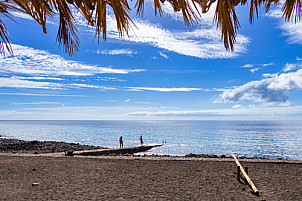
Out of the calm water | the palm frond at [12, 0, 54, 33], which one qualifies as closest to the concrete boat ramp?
the calm water

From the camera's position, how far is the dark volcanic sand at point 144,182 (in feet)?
18.6

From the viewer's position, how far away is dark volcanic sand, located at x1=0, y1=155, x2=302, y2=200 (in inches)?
223

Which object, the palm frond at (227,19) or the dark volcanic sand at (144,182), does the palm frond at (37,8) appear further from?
the dark volcanic sand at (144,182)

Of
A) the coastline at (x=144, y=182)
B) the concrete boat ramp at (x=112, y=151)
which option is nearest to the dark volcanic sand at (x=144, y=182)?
the coastline at (x=144, y=182)

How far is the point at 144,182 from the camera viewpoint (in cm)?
701

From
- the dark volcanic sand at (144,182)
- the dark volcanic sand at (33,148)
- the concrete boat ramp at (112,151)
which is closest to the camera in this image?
the dark volcanic sand at (144,182)

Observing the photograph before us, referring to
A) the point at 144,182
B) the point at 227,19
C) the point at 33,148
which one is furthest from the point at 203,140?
the point at 227,19

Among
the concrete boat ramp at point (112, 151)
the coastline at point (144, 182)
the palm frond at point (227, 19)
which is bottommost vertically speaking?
the concrete boat ramp at point (112, 151)

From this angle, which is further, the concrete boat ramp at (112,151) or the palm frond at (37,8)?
the concrete boat ramp at (112,151)

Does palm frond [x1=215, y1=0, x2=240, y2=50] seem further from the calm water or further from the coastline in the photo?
the calm water

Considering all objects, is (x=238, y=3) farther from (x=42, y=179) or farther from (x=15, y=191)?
(x=42, y=179)

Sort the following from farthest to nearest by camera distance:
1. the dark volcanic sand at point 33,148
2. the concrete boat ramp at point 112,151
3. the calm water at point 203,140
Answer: the calm water at point 203,140 → the dark volcanic sand at point 33,148 → the concrete boat ramp at point 112,151

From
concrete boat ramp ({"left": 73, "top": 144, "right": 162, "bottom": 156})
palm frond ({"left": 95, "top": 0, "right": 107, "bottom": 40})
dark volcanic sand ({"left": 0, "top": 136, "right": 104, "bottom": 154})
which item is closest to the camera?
palm frond ({"left": 95, "top": 0, "right": 107, "bottom": 40})

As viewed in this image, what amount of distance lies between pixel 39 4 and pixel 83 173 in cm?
684
